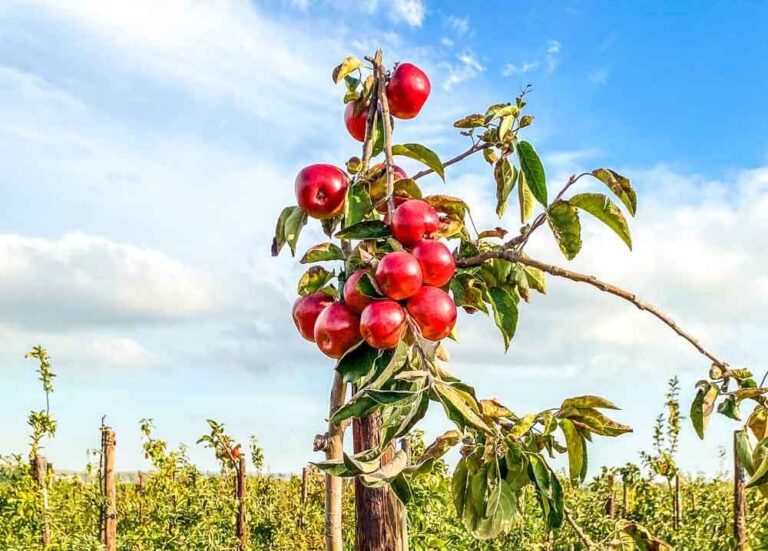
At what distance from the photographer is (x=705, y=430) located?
4.35 feet

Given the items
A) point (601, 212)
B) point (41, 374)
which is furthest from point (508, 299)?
point (41, 374)

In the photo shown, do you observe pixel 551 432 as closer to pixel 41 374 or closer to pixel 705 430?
pixel 705 430

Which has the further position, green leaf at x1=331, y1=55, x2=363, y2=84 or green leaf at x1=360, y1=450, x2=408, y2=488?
green leaf at x1=331, y1=55, x2=363, y2=84

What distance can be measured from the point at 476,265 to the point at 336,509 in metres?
0.44

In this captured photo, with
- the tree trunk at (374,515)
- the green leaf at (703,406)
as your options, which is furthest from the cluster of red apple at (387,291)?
the green leaf at (703,406)

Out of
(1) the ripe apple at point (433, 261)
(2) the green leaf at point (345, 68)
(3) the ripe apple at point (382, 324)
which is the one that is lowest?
(3) the ripe apple at point (382, 324)

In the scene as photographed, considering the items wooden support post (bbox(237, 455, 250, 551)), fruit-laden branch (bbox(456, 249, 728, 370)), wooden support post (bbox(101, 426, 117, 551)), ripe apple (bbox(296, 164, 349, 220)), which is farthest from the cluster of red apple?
wooden support post (bbox(237, 455, 250, 551))

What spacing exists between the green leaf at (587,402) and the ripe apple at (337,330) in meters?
0.38

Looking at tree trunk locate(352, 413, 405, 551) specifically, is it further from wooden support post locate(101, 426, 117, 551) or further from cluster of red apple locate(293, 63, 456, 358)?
wooden support post locate(101, 426, 117, 551)

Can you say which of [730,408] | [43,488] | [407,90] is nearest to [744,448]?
[730,408]

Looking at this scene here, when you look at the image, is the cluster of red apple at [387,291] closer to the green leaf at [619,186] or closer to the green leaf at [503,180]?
the green leaf at [503,180]

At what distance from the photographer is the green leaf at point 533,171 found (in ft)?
4.10

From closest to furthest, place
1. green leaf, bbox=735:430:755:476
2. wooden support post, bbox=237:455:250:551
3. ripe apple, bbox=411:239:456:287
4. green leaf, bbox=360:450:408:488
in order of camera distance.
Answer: green leaf, bbox=360:450:408:488
ripe apple, bbox=411:239:456:287
green leaf, bbox=735:430:755:476
wooden support post, bbox=237:455:250:551

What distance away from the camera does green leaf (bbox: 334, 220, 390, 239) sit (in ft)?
3.78
